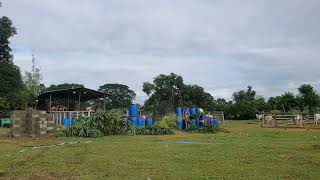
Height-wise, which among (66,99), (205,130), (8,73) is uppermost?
(8,73)

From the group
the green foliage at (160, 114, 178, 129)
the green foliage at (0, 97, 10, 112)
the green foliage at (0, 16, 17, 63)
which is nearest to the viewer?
the green foliage at (160, 114, 178, 129)

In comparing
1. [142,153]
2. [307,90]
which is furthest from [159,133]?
[307,90]

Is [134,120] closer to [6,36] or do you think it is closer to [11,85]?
[11,85]

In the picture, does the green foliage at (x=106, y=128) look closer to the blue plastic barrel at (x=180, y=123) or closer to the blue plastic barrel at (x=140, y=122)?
the blue plastic barrel at (x=140, y=122)

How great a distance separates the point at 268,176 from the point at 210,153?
426 cm

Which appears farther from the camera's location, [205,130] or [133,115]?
[133,115]

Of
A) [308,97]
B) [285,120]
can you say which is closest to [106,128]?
[285,120]

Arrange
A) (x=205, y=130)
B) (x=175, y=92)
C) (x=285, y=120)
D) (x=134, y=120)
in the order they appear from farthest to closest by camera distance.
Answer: (x=175, y=92) < (x=285, y=120) < (x=134, y=120) < (x=205, y=130)

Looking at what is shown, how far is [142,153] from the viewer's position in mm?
13266

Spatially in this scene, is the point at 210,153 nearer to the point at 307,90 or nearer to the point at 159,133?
the point at 159,133

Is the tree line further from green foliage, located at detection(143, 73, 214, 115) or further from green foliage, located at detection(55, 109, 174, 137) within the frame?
green foliage, located at detection(55, 109, 174, 137)

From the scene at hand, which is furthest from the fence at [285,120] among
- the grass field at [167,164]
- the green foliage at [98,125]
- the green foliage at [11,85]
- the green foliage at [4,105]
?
the green foliage at [11,85]

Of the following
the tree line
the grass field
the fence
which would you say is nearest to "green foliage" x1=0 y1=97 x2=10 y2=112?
the tree line

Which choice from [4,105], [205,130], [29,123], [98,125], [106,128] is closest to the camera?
[29,123]
